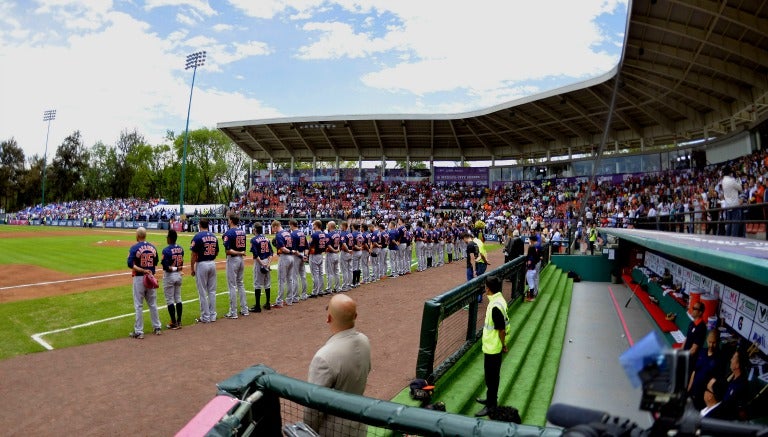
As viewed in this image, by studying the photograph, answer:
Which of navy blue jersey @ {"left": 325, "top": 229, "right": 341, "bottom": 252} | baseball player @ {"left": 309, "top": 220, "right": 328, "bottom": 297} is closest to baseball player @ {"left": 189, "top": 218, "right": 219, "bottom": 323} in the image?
baseball player @ {"left": 309, "top": 220, "right": 328, "bottom": 297}

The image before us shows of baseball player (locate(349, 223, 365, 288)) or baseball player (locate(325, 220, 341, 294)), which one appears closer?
baseball player (locate(325, 220, 341, 294))

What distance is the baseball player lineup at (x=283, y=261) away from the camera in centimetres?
923

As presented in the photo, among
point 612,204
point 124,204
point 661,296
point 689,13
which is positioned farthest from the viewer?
point 124,204

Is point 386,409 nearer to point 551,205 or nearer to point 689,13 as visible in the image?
point 689,13

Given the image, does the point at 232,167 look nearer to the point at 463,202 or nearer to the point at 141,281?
the point at 463,202

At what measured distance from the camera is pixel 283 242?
11.2 meters

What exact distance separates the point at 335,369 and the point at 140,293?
6782mm

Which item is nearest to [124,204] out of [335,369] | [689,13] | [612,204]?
[612,204]

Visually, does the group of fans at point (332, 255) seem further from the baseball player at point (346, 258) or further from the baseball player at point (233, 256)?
the baseball player at point (233, 256)

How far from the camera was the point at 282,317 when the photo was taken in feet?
32.9

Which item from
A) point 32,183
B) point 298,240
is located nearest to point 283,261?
point 298,240

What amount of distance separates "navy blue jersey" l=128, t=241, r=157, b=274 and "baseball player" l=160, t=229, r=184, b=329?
1.17 feet

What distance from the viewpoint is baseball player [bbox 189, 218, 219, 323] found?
934 centimetres

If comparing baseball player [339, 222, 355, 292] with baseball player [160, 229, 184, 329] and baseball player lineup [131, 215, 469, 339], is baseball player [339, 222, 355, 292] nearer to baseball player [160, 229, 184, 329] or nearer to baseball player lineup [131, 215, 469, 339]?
baseball player lineup [131, 215, 469, 339]
